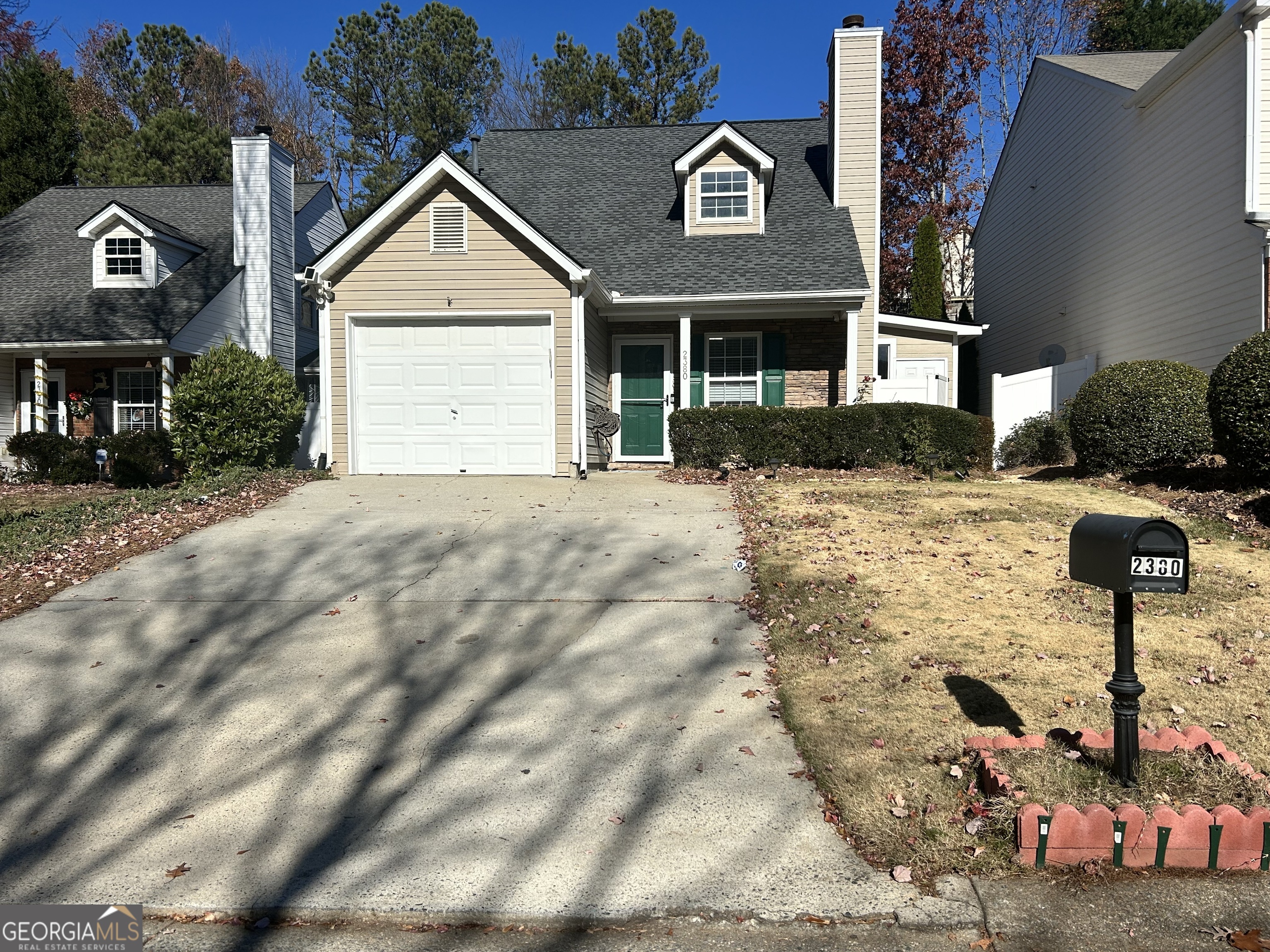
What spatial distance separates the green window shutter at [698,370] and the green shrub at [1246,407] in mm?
7991

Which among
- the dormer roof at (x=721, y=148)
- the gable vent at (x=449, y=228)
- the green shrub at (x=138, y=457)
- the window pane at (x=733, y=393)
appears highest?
the dormer roof at (x=721, y=148)

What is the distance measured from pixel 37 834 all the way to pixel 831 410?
36.6 feet

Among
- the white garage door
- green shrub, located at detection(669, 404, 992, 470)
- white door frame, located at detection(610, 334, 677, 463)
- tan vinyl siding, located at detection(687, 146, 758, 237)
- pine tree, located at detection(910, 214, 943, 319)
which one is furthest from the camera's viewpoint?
pine tree, located at detection(910, 214, 943, 319)

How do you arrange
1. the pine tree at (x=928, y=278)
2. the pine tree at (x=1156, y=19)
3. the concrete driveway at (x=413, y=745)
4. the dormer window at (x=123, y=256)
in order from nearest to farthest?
the concrete driveway at (x=413, y=745), the dormer window at (x=123, y=256), the pine tree at (x=928, y=278), the pine tree at (x=1156, y=19)

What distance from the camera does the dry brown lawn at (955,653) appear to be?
3840mm

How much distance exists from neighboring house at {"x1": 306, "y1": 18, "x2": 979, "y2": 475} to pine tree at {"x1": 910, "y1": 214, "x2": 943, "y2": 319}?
5136 millimetres

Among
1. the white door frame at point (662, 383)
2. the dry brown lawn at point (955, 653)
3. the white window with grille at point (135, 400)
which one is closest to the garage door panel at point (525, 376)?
the white door frame at point (662, 383)

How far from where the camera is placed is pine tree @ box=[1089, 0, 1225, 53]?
30906 millimetres

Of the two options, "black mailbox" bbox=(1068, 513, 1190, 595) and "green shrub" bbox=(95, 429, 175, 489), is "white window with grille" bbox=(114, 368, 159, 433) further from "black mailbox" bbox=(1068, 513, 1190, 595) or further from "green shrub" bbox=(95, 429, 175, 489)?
"black mailbox" bbox=(1068, 513, 1190, 595)

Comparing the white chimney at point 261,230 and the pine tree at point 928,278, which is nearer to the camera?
the white chimney at point 261,230

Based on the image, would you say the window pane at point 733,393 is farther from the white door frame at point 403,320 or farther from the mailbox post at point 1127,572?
the mailbox post at point 1127,572

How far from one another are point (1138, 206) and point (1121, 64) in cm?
438

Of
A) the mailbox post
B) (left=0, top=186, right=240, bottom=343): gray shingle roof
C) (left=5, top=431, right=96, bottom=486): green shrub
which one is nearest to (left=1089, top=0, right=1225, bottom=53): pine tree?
(left=0, top=186, right=240, bottom=343): gray shingle roof

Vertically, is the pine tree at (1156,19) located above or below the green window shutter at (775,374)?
above
